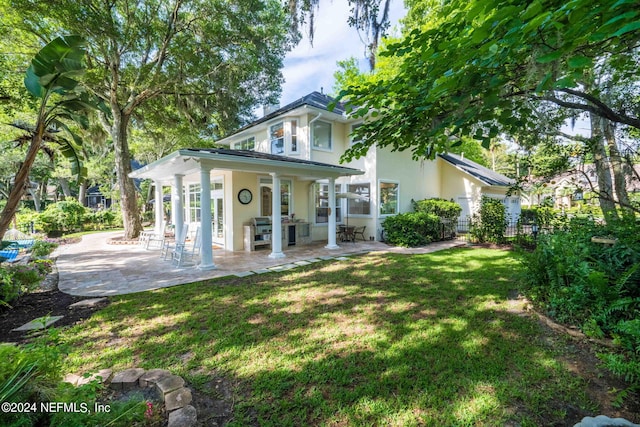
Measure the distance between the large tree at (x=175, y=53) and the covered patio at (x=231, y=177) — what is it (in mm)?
3579

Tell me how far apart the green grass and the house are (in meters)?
4.51

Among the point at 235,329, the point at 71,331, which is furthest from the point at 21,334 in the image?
→ the point at 235,329

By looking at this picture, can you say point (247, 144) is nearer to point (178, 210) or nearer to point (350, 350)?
point (178, 210)

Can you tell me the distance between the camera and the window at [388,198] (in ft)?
44.7

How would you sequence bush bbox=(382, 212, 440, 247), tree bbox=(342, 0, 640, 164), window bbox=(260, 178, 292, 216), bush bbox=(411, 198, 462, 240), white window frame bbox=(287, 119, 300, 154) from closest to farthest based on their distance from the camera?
tree bbox=(342, 0, 640, 164)
window bbox=(260, 178, 292, 216)
bush bbox=(382, 212, 440, 247)
white window frame bbox=(287, 119, 300, 154)
bush bbox=(411, 198, 462, 240)

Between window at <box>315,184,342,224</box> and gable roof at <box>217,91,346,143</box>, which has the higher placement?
gable roof at <box>217,91,346,143</box>

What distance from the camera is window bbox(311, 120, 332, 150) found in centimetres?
1318

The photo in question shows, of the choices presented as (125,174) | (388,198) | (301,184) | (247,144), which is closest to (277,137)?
(301,184)

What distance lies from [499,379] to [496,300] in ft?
8.86

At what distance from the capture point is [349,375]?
298cm

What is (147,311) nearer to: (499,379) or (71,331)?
(71,331)

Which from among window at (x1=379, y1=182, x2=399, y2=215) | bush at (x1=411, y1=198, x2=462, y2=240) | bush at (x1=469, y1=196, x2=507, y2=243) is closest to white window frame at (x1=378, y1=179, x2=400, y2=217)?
window at (x1=379, y1=182, x2=399, y2=215)

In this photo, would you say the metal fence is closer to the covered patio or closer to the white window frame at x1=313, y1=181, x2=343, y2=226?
the white window frame at x1=313, y1=181, x2=343, y2=226

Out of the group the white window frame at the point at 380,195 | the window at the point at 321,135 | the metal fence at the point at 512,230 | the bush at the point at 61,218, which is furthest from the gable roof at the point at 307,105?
the bush at the point at 61,218
